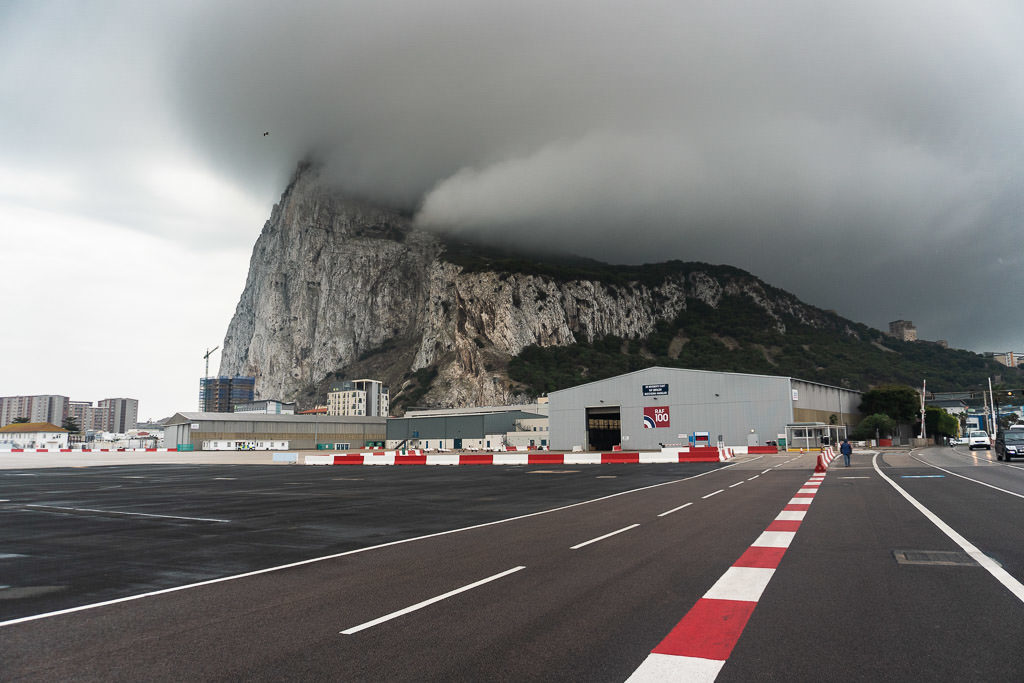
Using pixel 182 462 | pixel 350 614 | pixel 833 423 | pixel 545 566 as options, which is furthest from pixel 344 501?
pixel 833 423

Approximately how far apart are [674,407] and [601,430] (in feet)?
53.7

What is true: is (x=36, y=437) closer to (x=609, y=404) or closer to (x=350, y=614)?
(x=609, y=404)

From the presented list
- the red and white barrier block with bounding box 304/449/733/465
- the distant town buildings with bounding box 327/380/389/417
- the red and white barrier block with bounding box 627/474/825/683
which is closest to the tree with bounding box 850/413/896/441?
the red and white barrier block with bounding box 304/449/733/465

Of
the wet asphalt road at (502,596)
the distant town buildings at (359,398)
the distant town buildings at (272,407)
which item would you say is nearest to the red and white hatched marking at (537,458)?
the wet asphalt road at (502,596)

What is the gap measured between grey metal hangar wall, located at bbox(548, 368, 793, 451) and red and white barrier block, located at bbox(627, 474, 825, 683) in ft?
202

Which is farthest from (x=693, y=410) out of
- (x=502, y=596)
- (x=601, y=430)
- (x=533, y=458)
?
(x=502, y=596)

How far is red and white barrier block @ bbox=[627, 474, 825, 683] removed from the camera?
165 inches

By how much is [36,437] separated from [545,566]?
150m

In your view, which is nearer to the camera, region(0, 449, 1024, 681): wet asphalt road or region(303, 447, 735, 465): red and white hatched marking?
region(0, 449, 1024, 681): wet asphalt road

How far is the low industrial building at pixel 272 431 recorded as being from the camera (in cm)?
9919

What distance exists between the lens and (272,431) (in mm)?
111125

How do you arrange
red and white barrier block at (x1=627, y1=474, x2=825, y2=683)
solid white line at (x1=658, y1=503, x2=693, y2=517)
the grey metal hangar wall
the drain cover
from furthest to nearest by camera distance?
1. the grey metal hangar wall
2. solid white line at (x1=658, y1=503, x2=693, y2=517)
3. the drain cover
4. red and white barrier block at (x1=627, y1=474, x2=825, y2=683)

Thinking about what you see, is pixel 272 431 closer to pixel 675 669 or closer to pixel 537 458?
pixel 537 458

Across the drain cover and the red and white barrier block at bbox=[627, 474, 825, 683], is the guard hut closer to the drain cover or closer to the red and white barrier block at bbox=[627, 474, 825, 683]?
the drain cover
